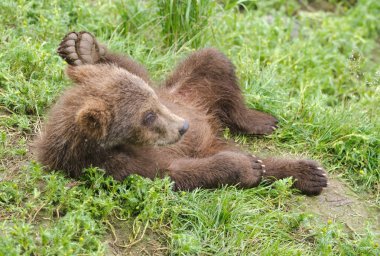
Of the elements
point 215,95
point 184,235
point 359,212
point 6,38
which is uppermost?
point 6,38

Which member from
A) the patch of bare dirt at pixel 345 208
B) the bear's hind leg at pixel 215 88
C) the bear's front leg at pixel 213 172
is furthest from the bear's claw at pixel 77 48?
the patch of bare dirt at pixel 345 208

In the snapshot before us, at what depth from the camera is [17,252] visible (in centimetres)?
469

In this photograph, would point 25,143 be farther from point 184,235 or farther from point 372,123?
point 372,123

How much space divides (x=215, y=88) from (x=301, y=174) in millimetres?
1377

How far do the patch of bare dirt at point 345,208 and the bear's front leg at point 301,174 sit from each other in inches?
4.9

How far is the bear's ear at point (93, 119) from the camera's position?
5.47m

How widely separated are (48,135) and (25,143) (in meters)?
0.85

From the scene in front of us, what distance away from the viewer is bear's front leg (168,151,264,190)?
19.7ft

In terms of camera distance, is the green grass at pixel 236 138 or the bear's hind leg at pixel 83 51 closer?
the green grass at pixel 236 138

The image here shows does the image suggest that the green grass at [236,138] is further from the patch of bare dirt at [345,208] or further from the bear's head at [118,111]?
the bear's head at [118,111]

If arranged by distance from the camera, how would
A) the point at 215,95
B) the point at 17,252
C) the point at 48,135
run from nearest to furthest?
the point at 17,252 → the point at 48,135 → the point at 215,95

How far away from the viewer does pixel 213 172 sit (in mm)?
6098

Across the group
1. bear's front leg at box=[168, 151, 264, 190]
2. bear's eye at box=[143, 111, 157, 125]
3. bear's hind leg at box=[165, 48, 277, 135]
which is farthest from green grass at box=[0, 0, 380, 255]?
bear's eye at box=[143, 111, 157, 125]

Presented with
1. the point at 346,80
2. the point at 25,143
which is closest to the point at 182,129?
the point at 25,143
